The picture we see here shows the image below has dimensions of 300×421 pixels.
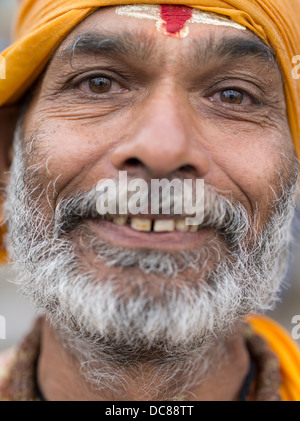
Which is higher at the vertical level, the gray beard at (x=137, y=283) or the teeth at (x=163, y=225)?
the teeth at (x=163, y=225)

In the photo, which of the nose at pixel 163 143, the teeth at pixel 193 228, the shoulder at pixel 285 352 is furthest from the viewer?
the shoulder at pixel 285 352

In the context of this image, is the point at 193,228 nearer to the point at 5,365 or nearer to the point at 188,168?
the point at 188,168

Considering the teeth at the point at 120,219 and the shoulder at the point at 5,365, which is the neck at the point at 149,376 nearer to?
the shoulder at the point at 5,365

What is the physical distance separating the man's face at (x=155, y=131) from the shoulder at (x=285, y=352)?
2.01ft

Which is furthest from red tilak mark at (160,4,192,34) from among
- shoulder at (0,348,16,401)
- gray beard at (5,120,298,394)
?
shoulder at (0,348,16,401)

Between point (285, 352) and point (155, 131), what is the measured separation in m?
1.51

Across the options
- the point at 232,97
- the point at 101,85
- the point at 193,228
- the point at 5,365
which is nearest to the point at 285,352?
the point at 193,228

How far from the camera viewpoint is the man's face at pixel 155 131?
1534mm

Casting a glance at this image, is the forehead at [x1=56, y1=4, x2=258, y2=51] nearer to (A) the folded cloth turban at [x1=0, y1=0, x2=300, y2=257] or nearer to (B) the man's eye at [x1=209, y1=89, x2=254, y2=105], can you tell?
(A) the folded cloth turban at [x1=0, y1=0, x2=300, y2=257]

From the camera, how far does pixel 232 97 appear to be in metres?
1.85

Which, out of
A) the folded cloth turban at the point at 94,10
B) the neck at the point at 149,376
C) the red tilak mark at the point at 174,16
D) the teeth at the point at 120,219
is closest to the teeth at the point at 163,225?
the teeth at the point at 120,219

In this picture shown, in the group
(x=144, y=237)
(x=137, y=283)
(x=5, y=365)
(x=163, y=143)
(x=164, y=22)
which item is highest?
(x=164, y=22)

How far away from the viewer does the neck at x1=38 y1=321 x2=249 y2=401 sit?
70.9 inches
